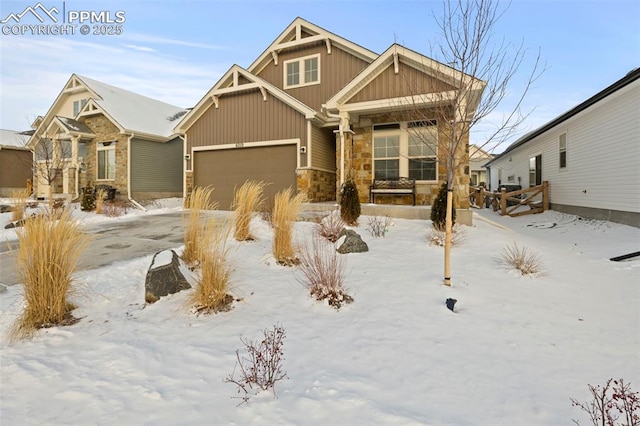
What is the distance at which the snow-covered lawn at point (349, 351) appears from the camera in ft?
6.42

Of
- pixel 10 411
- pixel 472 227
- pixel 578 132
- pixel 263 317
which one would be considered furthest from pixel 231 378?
pixel 578 132

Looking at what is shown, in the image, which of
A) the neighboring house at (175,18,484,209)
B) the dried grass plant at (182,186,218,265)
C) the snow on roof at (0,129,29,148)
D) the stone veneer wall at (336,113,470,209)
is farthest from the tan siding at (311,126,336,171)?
the snow on roof at (0,129,29,148)

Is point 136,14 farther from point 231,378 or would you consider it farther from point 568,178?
point 568,178

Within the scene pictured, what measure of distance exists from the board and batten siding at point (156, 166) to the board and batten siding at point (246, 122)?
13.4 ft

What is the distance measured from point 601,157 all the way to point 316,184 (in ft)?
29.7

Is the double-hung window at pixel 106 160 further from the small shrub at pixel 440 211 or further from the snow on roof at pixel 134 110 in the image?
the small shrub at pixel 440 211

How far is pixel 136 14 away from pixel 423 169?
899cm

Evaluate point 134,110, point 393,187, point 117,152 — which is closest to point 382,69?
point 393,187

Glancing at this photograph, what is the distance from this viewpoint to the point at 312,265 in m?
3.82

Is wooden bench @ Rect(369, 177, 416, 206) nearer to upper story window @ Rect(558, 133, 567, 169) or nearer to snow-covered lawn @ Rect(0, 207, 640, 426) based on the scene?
snow-covered lawn @ Rect(0, 207, 640, 426)

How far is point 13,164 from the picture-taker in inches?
800

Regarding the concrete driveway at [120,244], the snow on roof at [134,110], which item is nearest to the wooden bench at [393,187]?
the concrete driveway at [120,244]

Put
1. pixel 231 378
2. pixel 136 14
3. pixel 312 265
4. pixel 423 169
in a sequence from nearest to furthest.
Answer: pixel 231 378
pixel 312 265
pixel 136 14
pixel 423 169

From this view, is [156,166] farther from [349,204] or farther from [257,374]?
[257,374]
